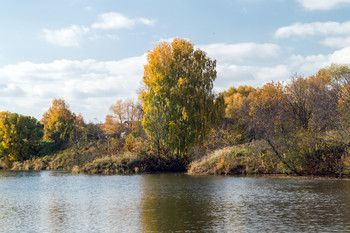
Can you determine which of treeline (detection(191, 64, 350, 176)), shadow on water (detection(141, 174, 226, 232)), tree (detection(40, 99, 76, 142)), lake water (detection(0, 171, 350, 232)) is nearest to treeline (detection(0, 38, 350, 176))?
treeline (detection(191, 64, 350, 176))

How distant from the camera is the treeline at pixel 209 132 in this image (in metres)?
39.4

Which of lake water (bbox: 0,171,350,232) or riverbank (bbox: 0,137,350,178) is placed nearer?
lake water (bbox: 0,171,350,232)

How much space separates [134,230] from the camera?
16.2m

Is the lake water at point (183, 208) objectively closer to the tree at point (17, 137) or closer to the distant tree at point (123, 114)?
the tree at point (17, 137)

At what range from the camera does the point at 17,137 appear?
74.9m

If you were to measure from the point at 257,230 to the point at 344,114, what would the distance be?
2740cm

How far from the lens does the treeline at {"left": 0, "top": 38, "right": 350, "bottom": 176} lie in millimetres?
39438

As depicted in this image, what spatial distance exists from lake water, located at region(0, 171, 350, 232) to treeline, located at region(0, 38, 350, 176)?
712 centimetres

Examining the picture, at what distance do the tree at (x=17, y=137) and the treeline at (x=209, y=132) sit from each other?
95 centimetres

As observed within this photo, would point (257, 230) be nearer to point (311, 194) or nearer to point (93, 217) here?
point (93, 217)

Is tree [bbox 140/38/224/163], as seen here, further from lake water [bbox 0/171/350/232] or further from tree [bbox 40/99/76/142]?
tree [bbox 40/99/76/142]

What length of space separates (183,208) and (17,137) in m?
61.9

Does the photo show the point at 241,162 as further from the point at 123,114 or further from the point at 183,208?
the point at 123,114

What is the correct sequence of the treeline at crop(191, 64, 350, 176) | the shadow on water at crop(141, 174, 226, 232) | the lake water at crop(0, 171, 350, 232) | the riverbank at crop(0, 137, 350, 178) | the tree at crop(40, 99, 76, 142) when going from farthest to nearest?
the tree at crop(40, 99, 76, 142)
the riverbank at crop(0, 137, 350, 178)
the treeline at crop(191, 64, 350, 176)
the shadow on water at crop(141, 174, 226, 232)
the lake water at crop(0, 171, 350, 232)
